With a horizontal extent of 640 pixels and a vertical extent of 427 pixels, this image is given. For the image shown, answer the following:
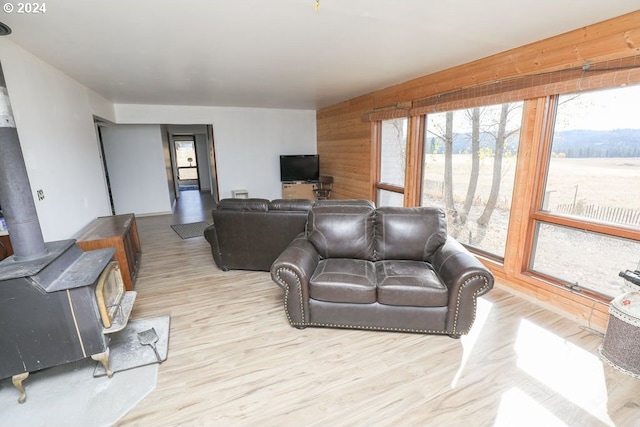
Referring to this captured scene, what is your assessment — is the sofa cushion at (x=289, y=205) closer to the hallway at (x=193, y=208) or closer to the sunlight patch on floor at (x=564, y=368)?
the sunlight patch on floor at (x=564, y=368)

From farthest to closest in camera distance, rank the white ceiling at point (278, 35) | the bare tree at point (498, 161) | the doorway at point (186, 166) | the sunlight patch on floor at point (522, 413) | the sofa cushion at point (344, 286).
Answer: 1. the doorway at point (186, 166)
2. the bare tree at point (498, 161)
3. the sofa cushion at point (344, 286)
4. the white ceiling at point (278, 35)
5. the sunlight patch on floor at point (522, 413)

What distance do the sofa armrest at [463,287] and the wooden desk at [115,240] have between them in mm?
2892

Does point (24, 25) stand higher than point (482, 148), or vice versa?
point (24, 25)

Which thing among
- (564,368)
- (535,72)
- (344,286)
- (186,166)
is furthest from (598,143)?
(186,166)

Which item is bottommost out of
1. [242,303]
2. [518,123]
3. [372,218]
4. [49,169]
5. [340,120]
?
[242,303]

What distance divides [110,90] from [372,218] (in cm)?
435

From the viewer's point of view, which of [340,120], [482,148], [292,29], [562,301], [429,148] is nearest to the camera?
[292,29]

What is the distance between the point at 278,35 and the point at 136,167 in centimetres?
566

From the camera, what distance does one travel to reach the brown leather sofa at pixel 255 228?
331cm

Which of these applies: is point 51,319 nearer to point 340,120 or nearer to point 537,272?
point 537,272

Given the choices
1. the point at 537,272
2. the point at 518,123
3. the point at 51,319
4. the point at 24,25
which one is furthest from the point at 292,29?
the point at 537,272

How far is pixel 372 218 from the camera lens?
2.82 meters

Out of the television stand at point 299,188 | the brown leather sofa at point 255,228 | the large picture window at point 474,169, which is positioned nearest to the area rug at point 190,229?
the brown leather sofa at point 255,228

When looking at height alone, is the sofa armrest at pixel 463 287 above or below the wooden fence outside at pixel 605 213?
below
